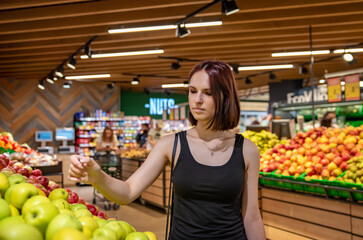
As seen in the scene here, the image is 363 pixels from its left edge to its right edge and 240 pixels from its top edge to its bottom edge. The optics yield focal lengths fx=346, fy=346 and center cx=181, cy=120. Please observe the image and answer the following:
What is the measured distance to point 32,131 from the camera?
41.7 feet

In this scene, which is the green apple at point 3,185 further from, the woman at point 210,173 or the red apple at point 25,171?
the red apple at point 25,171

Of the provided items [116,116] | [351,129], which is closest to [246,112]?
[116,116]

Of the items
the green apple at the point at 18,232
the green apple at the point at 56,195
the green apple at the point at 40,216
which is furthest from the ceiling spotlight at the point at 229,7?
the green apple at the point at 18,232

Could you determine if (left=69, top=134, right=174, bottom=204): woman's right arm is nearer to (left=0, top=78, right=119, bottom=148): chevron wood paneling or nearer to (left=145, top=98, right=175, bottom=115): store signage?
(left=0, top=78, right=119, bottom=148): chevron wood paneling

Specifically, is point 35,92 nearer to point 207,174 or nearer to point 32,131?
point 32,131

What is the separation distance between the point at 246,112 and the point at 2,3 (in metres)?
→ 15.2

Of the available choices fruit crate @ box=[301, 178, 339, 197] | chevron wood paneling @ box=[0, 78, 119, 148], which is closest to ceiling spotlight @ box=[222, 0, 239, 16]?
fruit crate @ box=[301, 178, 339, 197]

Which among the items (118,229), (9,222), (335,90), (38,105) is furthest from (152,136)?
(9,222)

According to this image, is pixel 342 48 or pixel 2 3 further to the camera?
pixel 342 48

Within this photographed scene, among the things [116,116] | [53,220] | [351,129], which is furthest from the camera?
[116,116]

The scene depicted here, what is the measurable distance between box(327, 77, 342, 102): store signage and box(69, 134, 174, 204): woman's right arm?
564cm

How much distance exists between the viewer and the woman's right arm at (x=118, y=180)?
53.4 inches

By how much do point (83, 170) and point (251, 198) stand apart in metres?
0.80

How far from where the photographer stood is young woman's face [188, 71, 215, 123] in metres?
1.53
